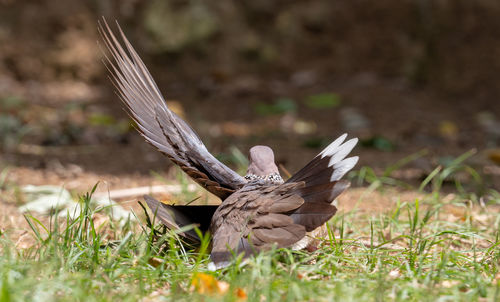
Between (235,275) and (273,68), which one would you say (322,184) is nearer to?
(235,275)

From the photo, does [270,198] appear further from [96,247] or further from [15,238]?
[15,238]

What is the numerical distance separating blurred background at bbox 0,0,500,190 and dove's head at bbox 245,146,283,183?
285 cm

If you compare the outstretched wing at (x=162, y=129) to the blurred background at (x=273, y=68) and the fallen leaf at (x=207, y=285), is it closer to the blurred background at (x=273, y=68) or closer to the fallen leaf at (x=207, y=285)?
the fallen leaf at (x=207, y=285)

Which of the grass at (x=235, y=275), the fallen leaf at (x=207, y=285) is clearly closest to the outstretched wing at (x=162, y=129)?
the grass at (x=235, y=275)

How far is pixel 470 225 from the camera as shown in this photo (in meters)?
2.91

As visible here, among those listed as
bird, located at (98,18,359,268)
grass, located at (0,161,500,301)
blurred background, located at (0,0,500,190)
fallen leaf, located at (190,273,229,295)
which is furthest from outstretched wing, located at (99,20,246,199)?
blurred background, located at (0,0,500,190)

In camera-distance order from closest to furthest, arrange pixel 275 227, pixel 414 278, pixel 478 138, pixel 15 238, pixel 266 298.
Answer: pixel 266 298, pixel 414 278, pixel 275 227, pixel 15 238, pixel 478 138

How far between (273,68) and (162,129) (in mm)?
4906

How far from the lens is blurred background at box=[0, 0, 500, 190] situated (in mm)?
5836

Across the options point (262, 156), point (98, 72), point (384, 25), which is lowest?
point (262, 156)

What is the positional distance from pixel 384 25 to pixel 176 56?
2.44 meters

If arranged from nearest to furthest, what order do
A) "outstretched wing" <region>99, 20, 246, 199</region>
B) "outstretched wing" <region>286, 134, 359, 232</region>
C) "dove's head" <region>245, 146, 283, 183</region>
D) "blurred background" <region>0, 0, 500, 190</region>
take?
1. "outstretched wing" <region>286, 134, 359, 232</region>
2. "outstretched wing" <region>99, 20, 246, 199</region>
3. "dove's head" <region>245, 146, 283, 183</region>
4. "blurred background" <region>0, 0, 500, 190</region>

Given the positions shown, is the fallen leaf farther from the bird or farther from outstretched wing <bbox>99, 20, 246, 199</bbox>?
outstretched wing <bbox>99, 20, 246, 199</bbox>

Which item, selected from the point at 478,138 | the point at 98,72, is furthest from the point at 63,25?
the point at 478,138
